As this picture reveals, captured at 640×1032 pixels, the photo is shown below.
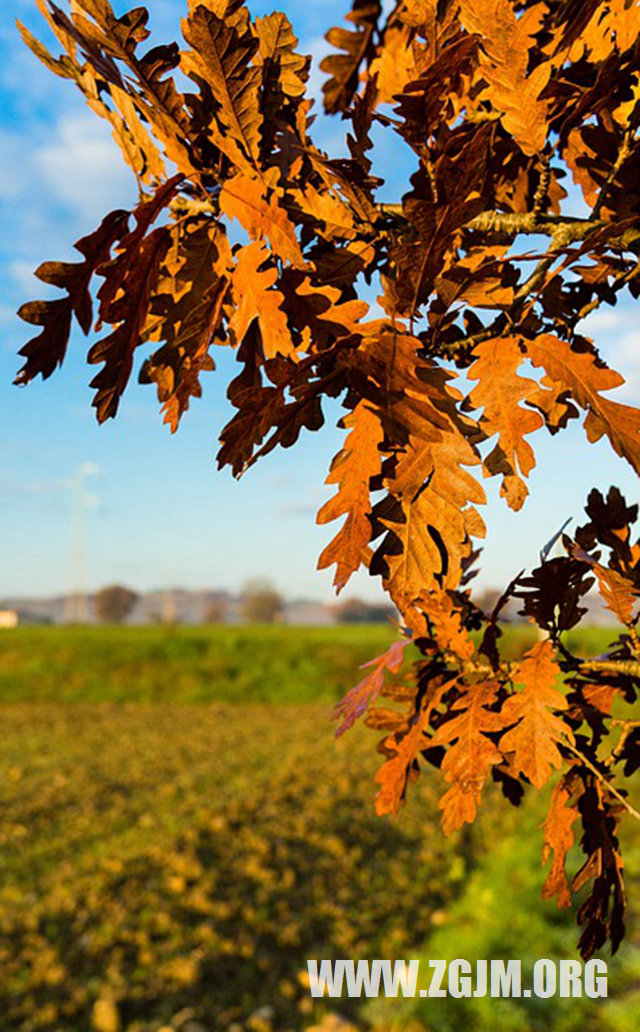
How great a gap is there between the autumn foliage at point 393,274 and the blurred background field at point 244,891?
2623mm

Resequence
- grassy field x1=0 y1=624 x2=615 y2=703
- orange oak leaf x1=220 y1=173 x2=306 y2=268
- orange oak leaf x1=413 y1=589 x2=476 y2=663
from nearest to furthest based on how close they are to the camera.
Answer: orange oak leaf x1=220 y1=173 x2=306 y2=268, orange oak leaf x1=413 y1=589 x2=476 y2=663, grassy field x1=0 y1=624 x2=615 y2=703

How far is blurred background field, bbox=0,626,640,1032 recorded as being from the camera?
429 cm

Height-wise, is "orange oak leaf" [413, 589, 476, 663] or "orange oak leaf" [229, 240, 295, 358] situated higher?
"orange oak leaf" [229, 240, 295, 358]

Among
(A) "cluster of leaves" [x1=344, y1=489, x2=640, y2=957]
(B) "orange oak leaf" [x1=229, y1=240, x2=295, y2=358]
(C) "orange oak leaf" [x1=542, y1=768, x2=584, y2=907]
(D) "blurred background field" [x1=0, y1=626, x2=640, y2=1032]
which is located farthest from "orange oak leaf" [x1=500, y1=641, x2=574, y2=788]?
(D) "blurred background field" [x1=0, y1=626, x2=640, y2=1032]

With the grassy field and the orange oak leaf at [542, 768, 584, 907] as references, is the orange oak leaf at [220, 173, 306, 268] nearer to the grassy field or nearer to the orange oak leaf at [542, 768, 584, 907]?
the orange oak leaf at [542, 768, 584, 907]

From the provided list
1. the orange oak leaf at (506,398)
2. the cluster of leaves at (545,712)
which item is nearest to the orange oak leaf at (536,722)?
the cluster of leaves at (545,712)

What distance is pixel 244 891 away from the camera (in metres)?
5.49

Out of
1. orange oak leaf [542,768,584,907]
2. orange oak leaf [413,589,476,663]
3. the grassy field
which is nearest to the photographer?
orange oak leaf [542,768,584,907]

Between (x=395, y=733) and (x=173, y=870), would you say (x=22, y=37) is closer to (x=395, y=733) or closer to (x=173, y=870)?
(x=395, y=733)

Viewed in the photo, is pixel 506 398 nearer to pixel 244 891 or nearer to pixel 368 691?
pixel 368 691

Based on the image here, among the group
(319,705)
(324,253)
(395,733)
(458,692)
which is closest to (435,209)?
(324,253)

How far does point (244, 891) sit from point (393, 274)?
528 centimetres

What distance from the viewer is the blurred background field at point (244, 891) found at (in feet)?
14.1

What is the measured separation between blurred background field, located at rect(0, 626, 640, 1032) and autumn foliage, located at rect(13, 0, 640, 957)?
2.62m
